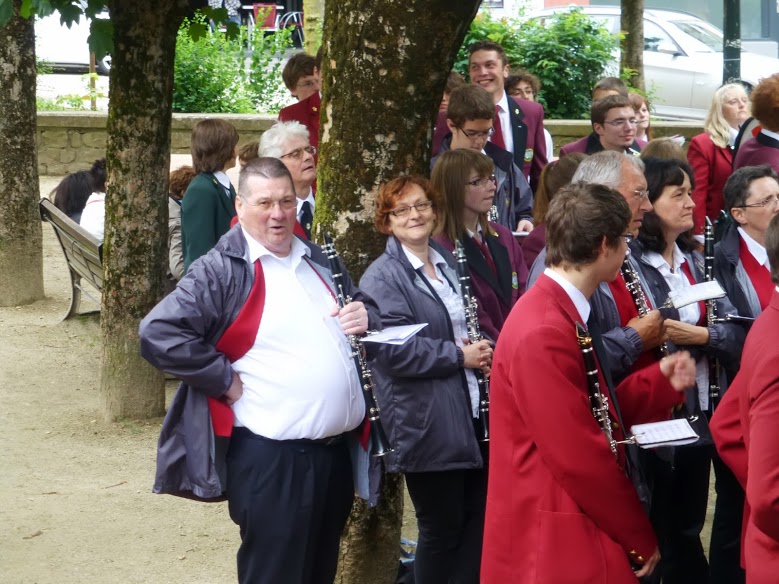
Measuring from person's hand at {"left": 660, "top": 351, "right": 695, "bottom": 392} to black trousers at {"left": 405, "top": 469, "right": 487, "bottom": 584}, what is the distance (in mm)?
1110

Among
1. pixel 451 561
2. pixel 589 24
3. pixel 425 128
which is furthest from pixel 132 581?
pixel 589 24

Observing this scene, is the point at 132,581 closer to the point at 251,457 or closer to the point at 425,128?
the point at 251,457

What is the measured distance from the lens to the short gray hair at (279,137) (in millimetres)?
5836

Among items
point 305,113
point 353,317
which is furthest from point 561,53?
point 353,317

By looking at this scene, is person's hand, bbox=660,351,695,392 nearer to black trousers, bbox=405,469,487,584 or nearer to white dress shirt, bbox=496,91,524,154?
black trousers, bbox=405,469,487,584

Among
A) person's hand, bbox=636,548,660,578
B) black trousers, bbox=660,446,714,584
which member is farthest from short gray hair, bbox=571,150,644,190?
person's hand, bbox=636,548,660,578

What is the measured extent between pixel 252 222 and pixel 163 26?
131 inches

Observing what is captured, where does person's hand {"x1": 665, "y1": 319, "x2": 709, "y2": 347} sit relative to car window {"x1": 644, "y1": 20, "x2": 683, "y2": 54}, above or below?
below

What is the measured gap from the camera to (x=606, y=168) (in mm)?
4844

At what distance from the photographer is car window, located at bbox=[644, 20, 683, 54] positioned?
22.3 m

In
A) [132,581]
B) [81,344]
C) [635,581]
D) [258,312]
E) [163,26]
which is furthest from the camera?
[81,344]

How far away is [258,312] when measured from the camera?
13.5ft

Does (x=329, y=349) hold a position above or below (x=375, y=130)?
below

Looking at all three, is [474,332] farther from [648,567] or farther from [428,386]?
[648,567]
